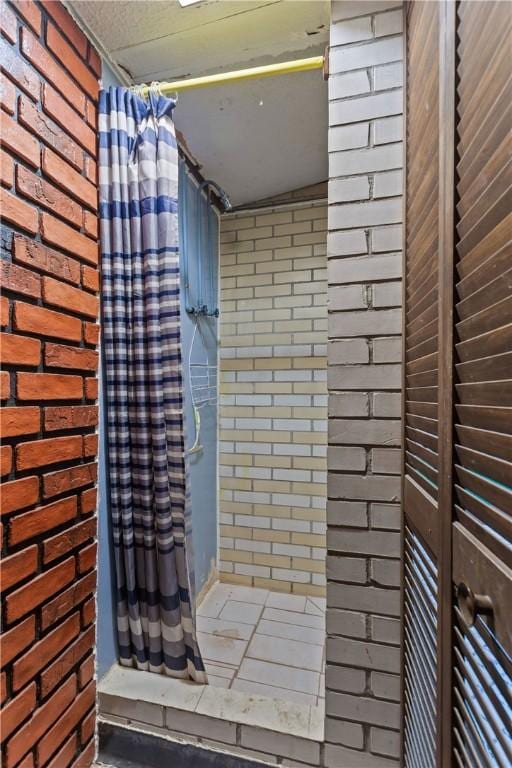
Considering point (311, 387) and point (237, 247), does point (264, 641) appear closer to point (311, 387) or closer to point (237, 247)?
point (311, 387)

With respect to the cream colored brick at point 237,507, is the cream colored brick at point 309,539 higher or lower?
lower

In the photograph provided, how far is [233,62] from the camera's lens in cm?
136

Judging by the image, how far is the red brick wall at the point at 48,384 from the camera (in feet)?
2.90

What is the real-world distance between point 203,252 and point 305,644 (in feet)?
7.17

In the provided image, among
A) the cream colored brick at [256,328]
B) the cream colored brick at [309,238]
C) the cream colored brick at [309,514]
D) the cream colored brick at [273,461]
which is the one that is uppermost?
the cream colored brick at [309,238]

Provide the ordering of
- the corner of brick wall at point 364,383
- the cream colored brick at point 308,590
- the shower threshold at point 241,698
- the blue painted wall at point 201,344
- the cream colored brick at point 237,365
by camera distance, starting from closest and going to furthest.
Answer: the corner of brick wall at point 364,383, the shower threshold at point 241,698, the blue painted wall at point 201,344, the cream colored brick at point 308,590, the cream colored brick at point 237,365

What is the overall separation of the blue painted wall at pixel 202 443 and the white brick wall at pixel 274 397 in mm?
96

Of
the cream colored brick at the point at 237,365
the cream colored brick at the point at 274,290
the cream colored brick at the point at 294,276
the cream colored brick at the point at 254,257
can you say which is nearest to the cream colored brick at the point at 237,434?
the cream colored brick at the point at 237,365

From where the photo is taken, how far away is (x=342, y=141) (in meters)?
1.03

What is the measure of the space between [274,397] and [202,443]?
0.54 meters

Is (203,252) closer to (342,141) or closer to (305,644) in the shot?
(342,141)

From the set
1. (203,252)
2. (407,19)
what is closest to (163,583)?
(203,252)

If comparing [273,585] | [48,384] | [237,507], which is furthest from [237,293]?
[273,585]

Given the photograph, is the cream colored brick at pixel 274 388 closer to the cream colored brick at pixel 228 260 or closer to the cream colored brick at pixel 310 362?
the cream colored brick at pixel 310 362
